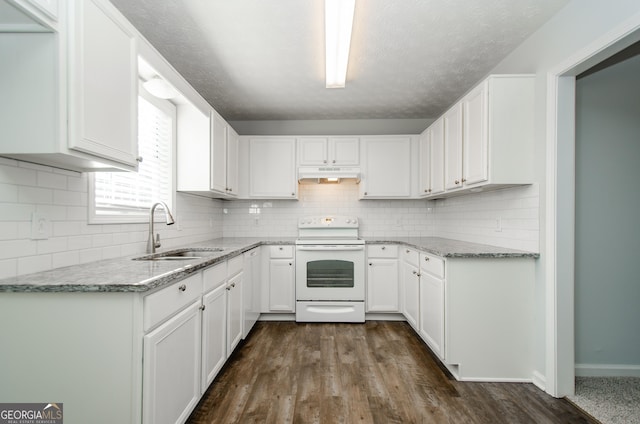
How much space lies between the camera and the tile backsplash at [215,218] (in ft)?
4.57

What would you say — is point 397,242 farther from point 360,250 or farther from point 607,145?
point 607,145

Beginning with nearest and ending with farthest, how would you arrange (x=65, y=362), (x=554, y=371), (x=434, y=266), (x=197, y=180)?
(x=65, y=362) < (x=554, y=371) < (x=434, y=266) < (x=197, y=180)

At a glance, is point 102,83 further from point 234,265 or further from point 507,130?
point 507,130

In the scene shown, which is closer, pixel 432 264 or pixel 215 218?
pixel 432 264

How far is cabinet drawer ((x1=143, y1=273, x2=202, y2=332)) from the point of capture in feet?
4.25

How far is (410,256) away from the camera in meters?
3.18

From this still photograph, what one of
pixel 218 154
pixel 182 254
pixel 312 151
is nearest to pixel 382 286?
pixel 312 151

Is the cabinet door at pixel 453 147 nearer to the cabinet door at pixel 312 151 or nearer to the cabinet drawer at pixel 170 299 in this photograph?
the cabinet door at pixel 312 151

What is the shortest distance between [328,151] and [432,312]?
2212 millimetres

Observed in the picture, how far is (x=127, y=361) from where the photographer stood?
1256mm

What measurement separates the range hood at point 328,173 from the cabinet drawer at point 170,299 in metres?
2.13

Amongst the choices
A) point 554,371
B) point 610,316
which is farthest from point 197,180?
point 610,316

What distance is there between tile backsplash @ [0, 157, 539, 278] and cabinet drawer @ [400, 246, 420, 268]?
623 mm

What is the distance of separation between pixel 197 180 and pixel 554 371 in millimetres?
3163
